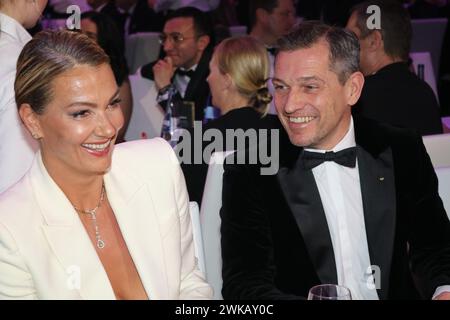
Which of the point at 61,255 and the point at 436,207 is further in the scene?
the point at 436,207

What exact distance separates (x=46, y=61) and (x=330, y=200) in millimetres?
1124

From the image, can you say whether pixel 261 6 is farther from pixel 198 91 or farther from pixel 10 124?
pixel 10 124

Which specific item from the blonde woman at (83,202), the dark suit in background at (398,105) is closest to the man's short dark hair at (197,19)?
the dark suit in background at (398,105)

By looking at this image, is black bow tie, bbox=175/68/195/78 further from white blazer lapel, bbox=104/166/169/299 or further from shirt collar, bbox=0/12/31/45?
white blazer lapel, bbox=104/166/169/299

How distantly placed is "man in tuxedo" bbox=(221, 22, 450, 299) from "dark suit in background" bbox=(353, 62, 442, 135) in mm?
1496

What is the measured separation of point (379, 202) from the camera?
275 cm

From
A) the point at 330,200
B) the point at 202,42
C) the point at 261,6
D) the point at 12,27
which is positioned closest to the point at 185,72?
the point at 202,42

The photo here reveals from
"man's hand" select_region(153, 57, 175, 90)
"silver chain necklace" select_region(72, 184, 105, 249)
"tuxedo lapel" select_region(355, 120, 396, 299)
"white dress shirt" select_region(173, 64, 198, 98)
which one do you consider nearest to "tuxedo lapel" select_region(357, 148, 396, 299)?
"tuxedo lapel" select_region(355, 120, 396, 299)

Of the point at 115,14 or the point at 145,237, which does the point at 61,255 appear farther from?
the point at 115,14
